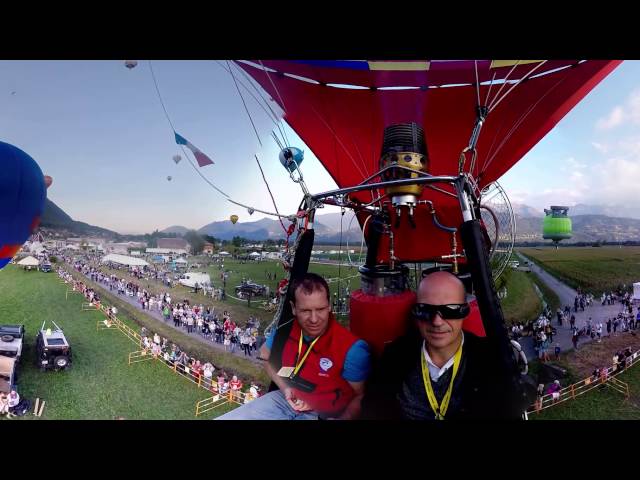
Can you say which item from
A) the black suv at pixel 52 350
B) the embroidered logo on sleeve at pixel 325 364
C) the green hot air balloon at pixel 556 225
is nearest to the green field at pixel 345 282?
the green hot air balloon at pixel 556 225

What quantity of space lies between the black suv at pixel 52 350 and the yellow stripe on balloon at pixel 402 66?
113 inches

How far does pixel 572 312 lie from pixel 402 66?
7.91 ft

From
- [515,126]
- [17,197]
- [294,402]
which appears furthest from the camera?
[17,197]

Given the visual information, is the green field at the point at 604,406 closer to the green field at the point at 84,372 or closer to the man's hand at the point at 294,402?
the man's hand at the point at 294,402

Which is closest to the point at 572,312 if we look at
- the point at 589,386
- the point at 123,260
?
the point at 589,386

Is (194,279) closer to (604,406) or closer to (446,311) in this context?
(446,311)

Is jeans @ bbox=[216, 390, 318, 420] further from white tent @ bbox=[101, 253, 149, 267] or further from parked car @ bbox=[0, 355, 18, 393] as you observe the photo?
white tent @ bbox=[101, 253, 149, 267]

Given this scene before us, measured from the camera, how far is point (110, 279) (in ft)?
10.0

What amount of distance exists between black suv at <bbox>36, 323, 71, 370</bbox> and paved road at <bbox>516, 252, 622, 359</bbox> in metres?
3.37

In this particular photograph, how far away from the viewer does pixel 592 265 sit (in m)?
3.10

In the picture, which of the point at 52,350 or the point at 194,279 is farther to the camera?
the point at 194,279

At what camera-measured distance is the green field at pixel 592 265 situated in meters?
2.83
